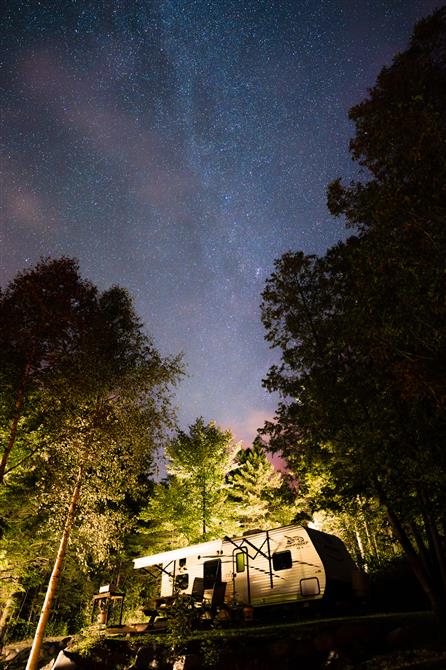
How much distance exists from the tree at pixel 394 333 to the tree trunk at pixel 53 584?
7699 mm

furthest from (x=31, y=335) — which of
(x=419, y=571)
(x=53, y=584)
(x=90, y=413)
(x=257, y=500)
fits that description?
(x=257, y=500)

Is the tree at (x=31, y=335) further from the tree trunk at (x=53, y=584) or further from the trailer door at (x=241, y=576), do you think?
Result: the trailer door at (x=241, y=576)

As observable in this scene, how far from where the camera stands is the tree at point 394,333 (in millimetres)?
8977

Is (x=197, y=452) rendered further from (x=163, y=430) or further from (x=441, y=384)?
(x=441, y=384)

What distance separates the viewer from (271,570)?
14086 mm

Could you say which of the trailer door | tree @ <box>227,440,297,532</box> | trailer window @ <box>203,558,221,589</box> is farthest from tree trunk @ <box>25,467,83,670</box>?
tree @ <box>227,440,297,532</box>

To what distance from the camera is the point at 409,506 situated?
34.4 ft

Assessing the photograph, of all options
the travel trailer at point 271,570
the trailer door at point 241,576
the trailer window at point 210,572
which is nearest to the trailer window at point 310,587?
the travel trailer at point 271,570

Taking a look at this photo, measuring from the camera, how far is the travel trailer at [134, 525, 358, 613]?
43.2 ft

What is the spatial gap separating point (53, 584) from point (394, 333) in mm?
12641

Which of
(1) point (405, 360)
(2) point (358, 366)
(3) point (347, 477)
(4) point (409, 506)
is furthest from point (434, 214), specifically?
(3) point (347, 477)

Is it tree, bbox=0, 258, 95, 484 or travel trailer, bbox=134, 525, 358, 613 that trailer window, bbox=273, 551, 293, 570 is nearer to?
travel trailer, bbox=134, 525, 358, 613

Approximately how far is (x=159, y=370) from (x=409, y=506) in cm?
1005

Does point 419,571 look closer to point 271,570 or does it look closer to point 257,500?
point 271,570
